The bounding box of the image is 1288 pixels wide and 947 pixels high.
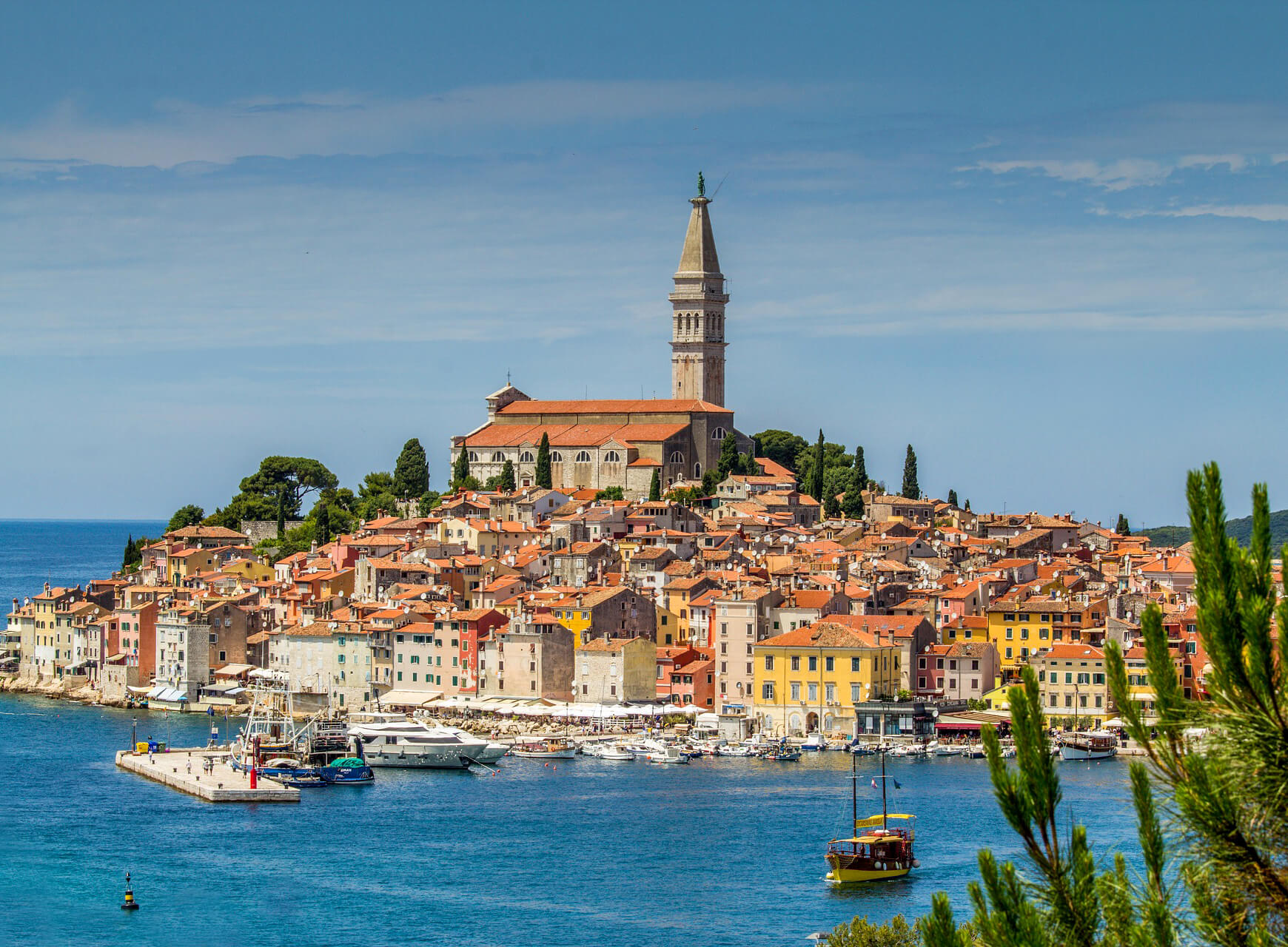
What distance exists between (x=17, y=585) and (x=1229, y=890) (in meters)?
93.3

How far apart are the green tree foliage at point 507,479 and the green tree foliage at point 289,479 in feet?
28.9

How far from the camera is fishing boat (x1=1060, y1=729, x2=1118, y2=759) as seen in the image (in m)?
38.8

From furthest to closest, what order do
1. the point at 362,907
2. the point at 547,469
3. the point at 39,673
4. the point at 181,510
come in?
the point at 181,510 < the point at 547,469 < the point at 39,673 < the point at 362,907

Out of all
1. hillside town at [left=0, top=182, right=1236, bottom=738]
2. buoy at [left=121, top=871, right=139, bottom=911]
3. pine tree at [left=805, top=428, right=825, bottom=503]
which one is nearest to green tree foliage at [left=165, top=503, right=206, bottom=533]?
hillside town at [left=0, top=182, right=1236, bottom=738]

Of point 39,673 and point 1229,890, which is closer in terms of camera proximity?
point 1229,890

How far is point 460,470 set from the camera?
218 ft

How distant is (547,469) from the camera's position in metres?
63.6

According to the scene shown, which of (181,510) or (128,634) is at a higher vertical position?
(181,510)

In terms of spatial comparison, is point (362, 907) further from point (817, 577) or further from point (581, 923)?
point (817, 577)

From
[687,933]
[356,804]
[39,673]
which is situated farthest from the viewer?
[39,673]

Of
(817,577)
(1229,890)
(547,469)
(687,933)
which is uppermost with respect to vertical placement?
(547,469)

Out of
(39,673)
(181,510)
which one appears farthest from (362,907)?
(181,510)

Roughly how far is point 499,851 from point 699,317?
1715 inches

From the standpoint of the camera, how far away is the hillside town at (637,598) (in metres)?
43.2
